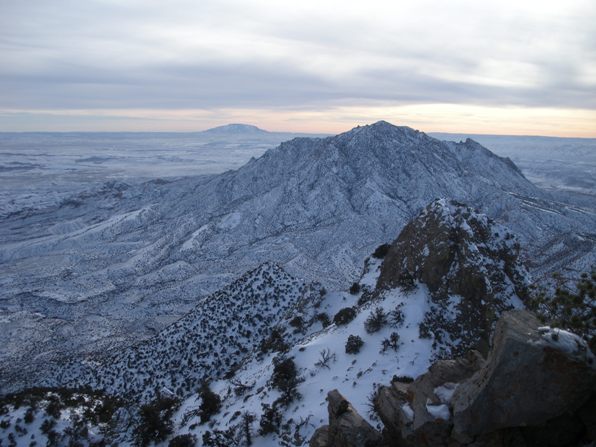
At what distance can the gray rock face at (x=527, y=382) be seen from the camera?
10.2m

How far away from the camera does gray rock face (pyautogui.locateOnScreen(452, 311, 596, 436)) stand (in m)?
10.2

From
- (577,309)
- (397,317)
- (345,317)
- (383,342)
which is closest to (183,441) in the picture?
(345,317)

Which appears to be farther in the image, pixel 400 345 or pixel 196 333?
pixel 196 333

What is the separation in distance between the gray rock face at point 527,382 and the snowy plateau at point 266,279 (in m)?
1.48

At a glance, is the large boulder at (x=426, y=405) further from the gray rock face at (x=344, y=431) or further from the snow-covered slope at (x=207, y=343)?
the snow-covered slope at (x=207, y=343)

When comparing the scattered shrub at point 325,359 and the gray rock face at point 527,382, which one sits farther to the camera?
the scattered shrub at point 325,359

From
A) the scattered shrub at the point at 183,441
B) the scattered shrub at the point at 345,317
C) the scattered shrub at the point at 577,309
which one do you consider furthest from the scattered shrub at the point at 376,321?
the scattered shrub at the point at 577,309

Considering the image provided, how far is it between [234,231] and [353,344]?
64.8 meters

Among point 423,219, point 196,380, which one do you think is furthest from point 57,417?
point 423,219

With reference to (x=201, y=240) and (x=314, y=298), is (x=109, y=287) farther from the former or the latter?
(x=314, y=298)

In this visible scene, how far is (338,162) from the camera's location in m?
101

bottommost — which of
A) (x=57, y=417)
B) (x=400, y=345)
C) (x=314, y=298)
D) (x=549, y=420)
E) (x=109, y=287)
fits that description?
(x=109, y=287)

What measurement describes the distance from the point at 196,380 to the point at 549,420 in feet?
97.2

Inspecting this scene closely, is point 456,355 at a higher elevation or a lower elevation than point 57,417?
higher
